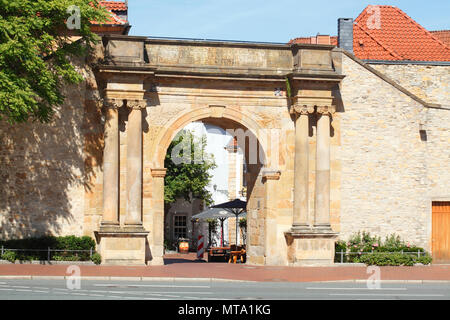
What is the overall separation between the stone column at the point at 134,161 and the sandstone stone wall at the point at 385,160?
7.12m

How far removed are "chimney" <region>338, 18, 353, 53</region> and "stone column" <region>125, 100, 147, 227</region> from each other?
34.1 ft

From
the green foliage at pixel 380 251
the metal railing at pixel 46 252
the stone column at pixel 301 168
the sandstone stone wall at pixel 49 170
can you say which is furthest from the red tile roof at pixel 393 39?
the metal railing at pixel 46 252

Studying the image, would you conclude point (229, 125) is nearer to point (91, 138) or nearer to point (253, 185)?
point (253, 185)

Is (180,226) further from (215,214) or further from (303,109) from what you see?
(303,109)

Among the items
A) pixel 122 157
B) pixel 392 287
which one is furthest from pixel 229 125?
pixel 392 287

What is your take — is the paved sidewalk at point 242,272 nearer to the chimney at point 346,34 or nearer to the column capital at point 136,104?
the column capital at point 136,104

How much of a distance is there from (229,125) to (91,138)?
202 inches

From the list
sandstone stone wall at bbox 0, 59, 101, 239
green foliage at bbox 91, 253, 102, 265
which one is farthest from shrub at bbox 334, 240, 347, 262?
sandstone stone wall at bbox 0, 59, 101, 239

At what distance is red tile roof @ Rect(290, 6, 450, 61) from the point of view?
38.6 meters

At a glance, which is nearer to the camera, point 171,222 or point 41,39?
point 41,39

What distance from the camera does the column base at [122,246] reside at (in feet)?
93.6

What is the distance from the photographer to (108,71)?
1140 inches

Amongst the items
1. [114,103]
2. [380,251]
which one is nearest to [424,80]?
[380,251]

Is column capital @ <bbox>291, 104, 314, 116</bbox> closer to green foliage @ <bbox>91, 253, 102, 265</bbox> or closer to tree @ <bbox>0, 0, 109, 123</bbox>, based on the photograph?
tree @ <bbox>0, 0, 109, 123</bbox>
